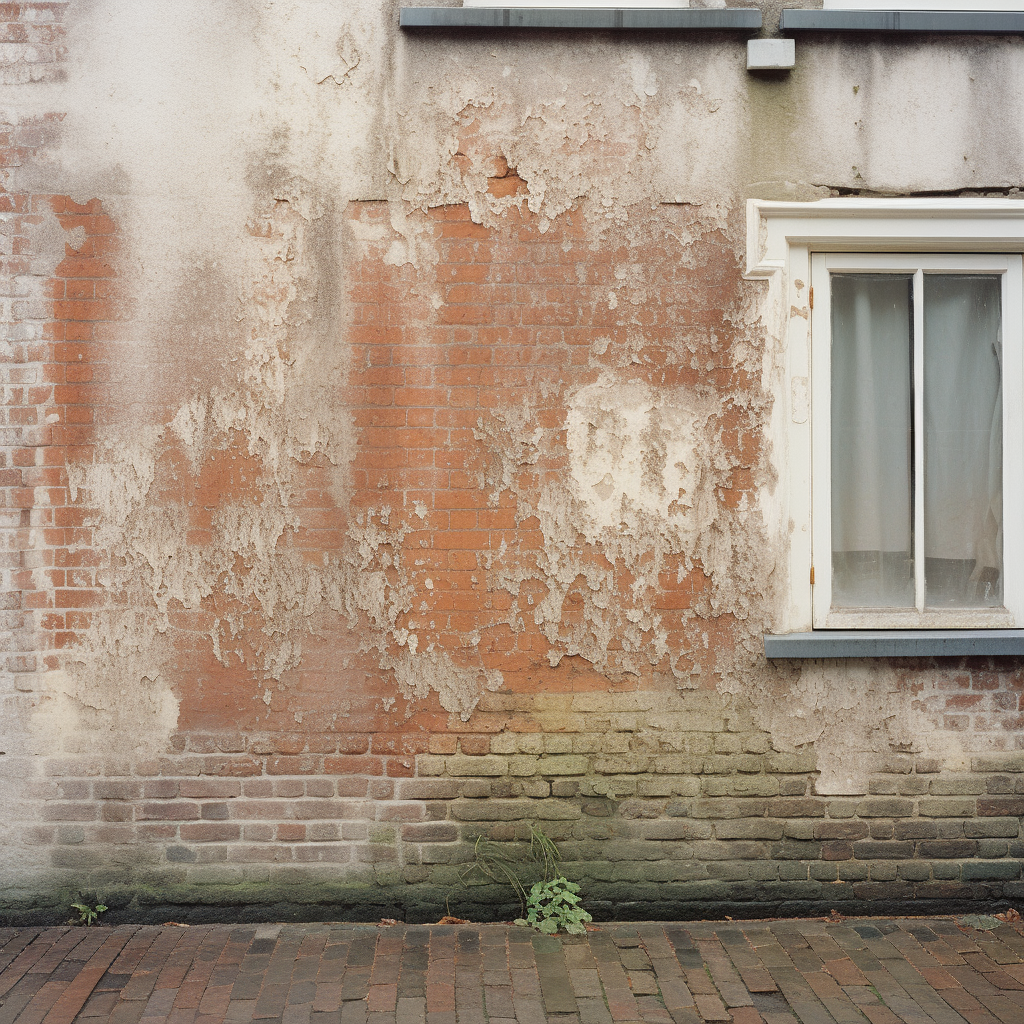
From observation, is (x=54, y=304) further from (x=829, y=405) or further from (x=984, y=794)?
(x=984, y=794)

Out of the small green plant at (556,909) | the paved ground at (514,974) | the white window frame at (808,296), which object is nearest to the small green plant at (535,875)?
the small green plant at (556,909)

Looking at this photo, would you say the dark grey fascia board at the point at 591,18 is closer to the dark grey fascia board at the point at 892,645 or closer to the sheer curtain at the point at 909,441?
the sheer curtain at the point at 909,441

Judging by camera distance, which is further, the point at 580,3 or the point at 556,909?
the point at 580,3

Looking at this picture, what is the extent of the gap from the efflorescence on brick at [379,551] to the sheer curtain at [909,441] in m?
0.50

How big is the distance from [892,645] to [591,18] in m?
2.89

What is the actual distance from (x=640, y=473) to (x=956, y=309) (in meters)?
1.62

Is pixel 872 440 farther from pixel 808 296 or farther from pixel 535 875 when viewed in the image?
pixel 535 875

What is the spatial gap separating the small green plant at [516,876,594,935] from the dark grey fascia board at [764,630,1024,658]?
1301 millimetres

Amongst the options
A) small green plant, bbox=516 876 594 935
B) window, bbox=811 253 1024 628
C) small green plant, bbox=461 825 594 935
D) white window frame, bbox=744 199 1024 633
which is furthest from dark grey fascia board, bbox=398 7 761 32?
small green plant, bbox=516 876 594 935

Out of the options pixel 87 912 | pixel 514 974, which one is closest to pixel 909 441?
pixel 514 974

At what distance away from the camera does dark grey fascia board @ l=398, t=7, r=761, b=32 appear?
3477 millimetres

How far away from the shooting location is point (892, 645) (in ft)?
11.8

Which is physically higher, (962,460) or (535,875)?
(962,460)

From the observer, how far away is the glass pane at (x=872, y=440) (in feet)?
12.4
